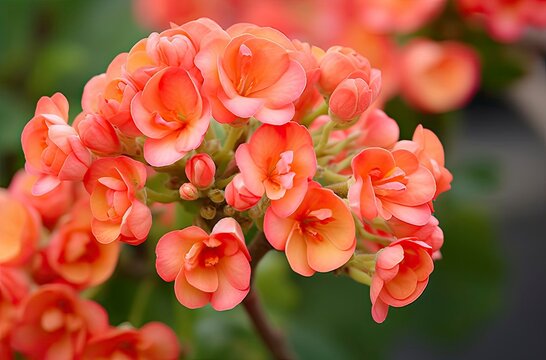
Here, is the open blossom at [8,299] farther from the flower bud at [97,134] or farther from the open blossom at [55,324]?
the flower bud at [97,134]

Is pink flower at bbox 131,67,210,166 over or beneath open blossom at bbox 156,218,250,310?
over

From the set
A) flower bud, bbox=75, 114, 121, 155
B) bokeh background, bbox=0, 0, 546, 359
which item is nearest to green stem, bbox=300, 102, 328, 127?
flower bud, bbox=75, 114, 121, 155

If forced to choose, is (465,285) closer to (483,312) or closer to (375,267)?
(483,312)

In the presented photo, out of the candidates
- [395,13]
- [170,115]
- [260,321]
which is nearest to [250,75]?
[170,115]

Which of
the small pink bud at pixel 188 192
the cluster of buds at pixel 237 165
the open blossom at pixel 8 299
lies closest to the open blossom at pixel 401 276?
the cluster of buds at pixel 237 165

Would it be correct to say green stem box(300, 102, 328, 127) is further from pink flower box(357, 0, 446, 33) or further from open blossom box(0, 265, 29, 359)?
pink flower box(357, 0, 446, 33)

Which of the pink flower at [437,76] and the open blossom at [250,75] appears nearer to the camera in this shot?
the open blossom at [250,75]
